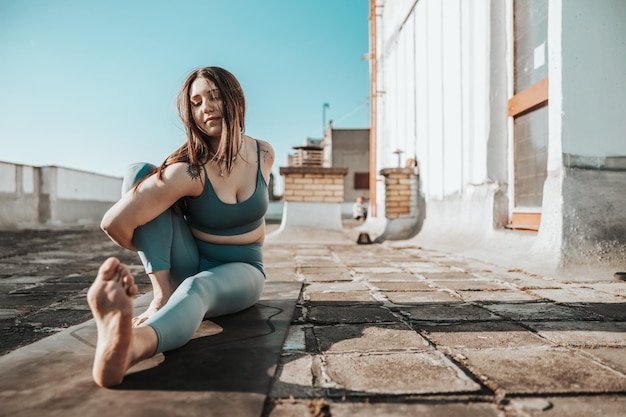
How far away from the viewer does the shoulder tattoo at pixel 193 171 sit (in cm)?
175

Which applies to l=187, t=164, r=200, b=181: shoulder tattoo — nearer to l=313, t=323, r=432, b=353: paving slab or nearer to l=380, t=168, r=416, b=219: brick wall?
l=313, t=323, r=432, b=353: paving slab

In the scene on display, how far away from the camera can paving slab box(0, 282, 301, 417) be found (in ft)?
3.61

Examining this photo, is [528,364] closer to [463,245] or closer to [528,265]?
[528,265]

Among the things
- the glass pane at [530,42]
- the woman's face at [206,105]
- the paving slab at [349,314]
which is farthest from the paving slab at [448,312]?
the glass pane at [530,42]

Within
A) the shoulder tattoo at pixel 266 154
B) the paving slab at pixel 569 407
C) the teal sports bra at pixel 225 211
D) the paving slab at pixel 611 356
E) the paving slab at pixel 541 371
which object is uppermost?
the shoulder tattoo at pixel 266 154

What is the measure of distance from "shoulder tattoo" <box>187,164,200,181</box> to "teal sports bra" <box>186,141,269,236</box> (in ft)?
0.12

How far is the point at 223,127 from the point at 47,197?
42.5ft

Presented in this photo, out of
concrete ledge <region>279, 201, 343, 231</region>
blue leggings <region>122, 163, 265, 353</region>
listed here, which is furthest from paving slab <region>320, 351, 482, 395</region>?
concrete ledge <region>279, 201, 343, 231</region>

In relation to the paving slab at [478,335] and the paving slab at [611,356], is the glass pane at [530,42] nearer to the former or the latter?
the paving slab at [478,335]

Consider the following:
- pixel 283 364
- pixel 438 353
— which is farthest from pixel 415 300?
pixel 283 364

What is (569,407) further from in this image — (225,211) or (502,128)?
(502,128)

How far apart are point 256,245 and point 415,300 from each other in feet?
3.28

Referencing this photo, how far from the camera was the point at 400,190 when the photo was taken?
334 inches

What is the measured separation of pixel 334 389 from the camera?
1.20 metres
